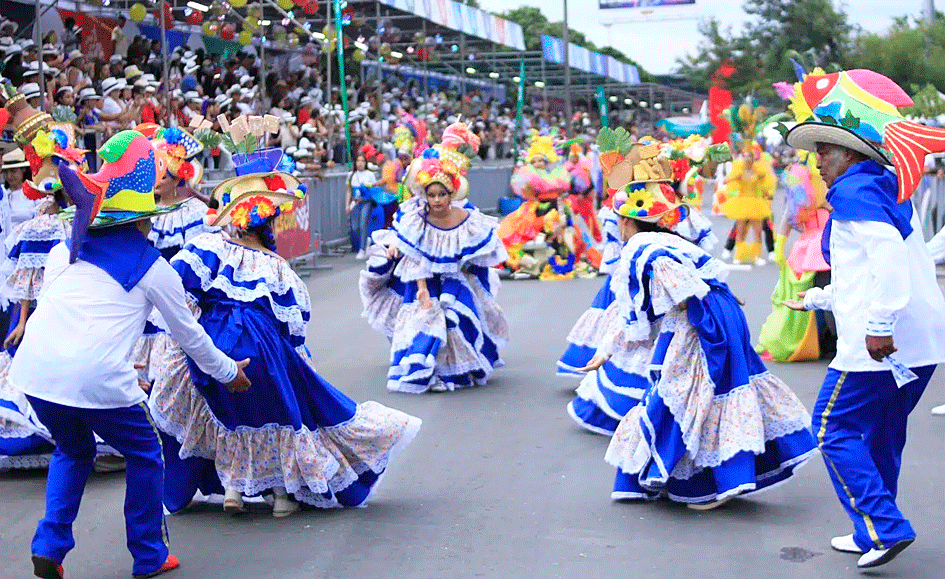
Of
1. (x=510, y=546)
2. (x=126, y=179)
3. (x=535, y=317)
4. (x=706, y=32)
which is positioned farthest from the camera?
(x=706, y=32)

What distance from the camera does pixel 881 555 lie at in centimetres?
511

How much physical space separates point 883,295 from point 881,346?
Result: 0.20 meters

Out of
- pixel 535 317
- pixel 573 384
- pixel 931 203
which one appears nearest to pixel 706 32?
pixel 931 203

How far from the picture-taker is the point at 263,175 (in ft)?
20.9

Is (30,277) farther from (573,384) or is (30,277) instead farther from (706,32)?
(706,32)

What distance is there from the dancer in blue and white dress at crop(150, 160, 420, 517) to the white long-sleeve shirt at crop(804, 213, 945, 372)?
2.30m

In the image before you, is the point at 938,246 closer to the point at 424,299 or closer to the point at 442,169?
the point at 442,169

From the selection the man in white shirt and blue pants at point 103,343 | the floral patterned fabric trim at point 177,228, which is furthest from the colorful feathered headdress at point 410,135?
the man in white shirt and blue pants at point 103,343

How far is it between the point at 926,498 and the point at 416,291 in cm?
454

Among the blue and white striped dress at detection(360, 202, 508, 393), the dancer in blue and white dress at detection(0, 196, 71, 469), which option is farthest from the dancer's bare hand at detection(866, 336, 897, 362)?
the blue and white striped dress at detection(360, 202, 508, 393)

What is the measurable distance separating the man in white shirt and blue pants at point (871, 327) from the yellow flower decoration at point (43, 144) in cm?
373

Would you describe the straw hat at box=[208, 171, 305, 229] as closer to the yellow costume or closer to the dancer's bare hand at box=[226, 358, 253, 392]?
the dancer's bare hand at box=[226, 358, 253, 392]

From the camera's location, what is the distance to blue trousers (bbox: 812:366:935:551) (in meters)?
5.13

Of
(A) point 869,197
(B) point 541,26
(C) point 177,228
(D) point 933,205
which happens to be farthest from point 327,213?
Answer: (B) point 541,26
